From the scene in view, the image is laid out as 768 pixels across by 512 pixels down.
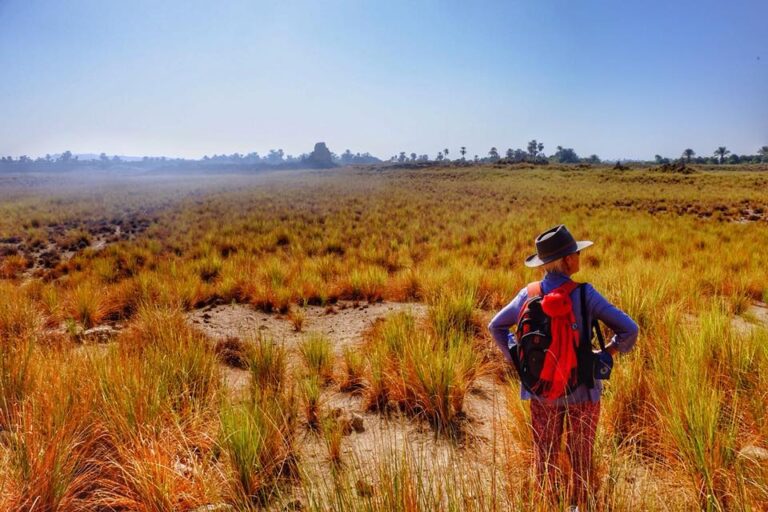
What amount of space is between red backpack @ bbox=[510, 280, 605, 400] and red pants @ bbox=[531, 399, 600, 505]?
152mm

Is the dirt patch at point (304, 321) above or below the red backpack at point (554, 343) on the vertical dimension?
below

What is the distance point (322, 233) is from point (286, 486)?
1184 cm

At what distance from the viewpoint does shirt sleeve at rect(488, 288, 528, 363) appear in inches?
82.8

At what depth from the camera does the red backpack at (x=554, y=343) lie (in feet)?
6.08

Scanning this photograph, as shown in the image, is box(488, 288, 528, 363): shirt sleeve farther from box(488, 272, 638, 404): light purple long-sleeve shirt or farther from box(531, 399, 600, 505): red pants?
box(531, 399, 600, 505): red pants

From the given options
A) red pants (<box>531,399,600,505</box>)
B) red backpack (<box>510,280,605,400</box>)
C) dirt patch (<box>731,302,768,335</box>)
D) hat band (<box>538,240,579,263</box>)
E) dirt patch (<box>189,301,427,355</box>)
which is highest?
hat band (<box>538,240,579,263</box>)

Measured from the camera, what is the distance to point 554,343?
187cm

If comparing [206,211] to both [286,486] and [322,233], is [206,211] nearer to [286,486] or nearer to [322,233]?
[322,233]

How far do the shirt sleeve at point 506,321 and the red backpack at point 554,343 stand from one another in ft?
0.32

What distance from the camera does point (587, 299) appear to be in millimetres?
1947

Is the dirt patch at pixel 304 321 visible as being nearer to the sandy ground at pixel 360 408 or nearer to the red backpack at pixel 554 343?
the sandy ground at pixel 360 408

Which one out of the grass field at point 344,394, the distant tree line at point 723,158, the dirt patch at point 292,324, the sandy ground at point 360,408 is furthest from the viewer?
the distant tree line at point 723,158

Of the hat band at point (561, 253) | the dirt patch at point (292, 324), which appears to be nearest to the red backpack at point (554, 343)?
the hat band at point (561, 253)

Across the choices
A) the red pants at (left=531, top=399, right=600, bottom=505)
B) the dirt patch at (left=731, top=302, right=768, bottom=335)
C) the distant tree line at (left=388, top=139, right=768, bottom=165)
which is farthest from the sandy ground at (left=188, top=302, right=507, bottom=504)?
the distant tree line at (left=388, top=139, right=768, bottom=165)
